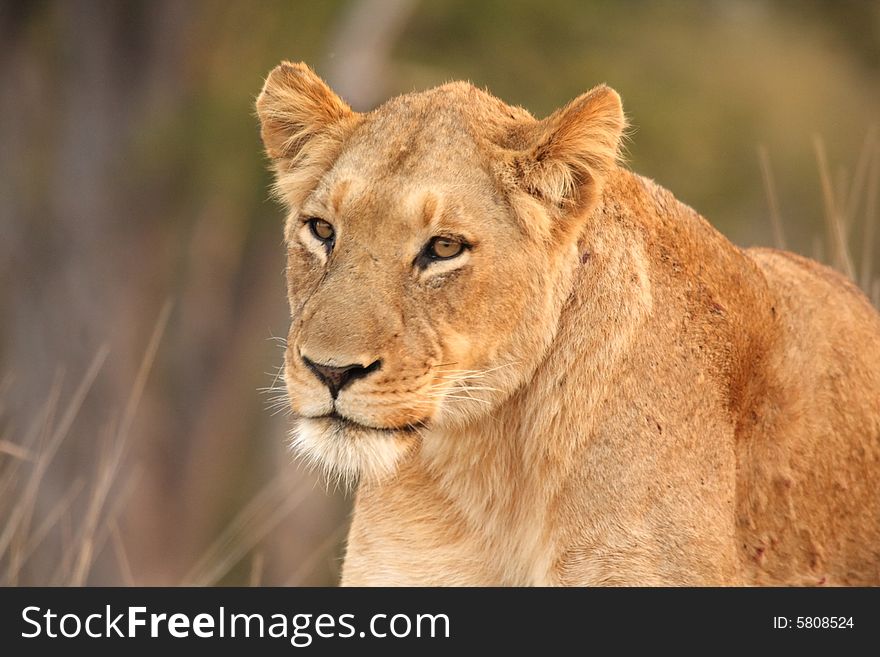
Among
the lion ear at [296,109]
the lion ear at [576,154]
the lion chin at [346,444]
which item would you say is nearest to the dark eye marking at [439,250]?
the lion ear at [576,154]

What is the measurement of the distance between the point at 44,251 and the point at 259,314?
237 centimetres

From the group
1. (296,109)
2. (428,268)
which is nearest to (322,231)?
(428,268)

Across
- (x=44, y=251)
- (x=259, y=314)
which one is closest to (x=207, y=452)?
(x=259, y=314)

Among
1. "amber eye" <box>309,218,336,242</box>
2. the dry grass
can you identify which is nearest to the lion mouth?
"amber eye" <box>309,218,336,242</box>

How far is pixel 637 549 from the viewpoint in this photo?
13.3 feet

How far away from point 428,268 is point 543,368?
46cm

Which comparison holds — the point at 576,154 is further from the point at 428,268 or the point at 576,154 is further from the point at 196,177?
the point at 196,177

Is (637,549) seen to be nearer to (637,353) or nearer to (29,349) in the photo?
(637,353)

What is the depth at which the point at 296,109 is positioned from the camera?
463 cm

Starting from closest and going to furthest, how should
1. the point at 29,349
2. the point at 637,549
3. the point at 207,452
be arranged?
the point at 637,549, the point at 29,349, the point at 207,452

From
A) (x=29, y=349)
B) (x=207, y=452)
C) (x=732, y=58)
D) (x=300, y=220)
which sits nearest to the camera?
(x=300, y=220)

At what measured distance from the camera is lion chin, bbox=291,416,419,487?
3928 mm

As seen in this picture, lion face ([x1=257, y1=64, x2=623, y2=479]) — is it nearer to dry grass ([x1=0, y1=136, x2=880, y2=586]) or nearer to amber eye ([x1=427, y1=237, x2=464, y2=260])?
amber eye ([x1=427, y1=237, x2=464, y2=260])

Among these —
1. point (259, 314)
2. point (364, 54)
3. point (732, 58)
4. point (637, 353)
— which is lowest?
point (637, 353)
